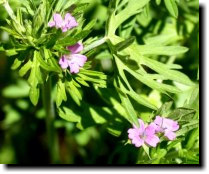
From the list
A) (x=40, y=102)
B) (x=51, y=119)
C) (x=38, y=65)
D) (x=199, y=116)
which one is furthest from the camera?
(x=40, y=102)

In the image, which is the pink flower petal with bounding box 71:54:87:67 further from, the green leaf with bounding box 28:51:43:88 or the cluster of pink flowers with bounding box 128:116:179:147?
the cluster of pink flowers with bounding box 128:116:179:147

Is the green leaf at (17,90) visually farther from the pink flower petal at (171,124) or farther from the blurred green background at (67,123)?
the pink flower petal at (171,124)

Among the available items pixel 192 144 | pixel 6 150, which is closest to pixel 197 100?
pixel 192 144

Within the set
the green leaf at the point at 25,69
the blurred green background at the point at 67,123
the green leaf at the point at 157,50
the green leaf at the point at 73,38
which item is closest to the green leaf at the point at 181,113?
the green leaf at the point at 157,50

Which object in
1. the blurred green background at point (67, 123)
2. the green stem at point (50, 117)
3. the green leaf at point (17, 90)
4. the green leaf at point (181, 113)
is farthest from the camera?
the green leaf at point (17, 90)

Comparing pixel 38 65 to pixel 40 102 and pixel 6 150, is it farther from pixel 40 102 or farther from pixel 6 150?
pixel 6 150

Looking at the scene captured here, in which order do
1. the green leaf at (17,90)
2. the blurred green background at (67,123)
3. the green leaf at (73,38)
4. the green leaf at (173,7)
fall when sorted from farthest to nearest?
1. the green leaf at (17,90)
2. the blurred green background at (67,123)
3. the green leaf at (173,7)
4. the green leaf at (73,38)
